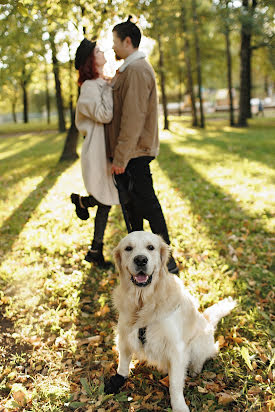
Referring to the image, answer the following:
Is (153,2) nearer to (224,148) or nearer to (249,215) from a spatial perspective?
(224,148)

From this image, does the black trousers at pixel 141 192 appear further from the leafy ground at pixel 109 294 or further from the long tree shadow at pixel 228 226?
the long tree shadow at pixel 228 226

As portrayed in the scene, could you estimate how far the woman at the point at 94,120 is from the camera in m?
3.16

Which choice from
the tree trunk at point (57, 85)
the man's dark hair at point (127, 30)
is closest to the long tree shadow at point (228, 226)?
the man's dark hair at point (127, 30)

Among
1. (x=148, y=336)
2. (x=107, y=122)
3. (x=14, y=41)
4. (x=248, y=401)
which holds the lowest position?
(x=248, y=401)

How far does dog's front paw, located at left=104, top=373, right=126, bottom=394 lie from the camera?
97.3 inches

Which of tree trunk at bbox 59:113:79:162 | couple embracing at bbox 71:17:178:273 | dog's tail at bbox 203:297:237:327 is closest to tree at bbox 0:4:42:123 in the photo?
tree trunk at bbox 59:113:79:162

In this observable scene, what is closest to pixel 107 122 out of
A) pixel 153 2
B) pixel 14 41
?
pixel 14 41

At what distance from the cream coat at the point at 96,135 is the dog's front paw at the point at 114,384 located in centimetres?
169

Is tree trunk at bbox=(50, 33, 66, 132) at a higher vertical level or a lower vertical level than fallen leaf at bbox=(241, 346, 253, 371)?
higher

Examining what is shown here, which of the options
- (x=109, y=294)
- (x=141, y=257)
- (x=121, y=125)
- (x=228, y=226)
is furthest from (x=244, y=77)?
(x=141, y=257)

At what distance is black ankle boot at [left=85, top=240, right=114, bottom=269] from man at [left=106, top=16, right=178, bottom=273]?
0.76m

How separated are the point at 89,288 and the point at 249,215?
3.06 metres

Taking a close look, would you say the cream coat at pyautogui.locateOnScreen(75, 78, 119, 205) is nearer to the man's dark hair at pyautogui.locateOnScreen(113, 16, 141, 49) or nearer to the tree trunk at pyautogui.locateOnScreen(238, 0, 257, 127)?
the man's dark hair at pyautogui.locateOnScreen(113, 16, 141, 49)

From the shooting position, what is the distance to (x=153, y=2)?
26.7 feet
